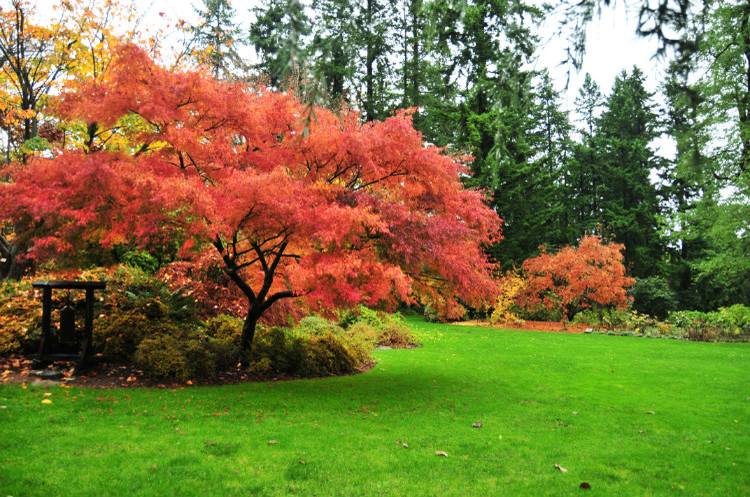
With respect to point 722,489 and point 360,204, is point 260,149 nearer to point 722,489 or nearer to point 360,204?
point 360,204

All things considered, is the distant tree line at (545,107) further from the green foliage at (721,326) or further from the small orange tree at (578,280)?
the small orange tree at (578,280)

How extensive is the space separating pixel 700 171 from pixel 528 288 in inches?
714

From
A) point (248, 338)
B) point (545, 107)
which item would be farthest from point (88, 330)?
point (545, 107)

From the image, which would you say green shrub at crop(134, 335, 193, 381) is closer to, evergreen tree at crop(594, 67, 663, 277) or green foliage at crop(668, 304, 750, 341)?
green foliage at crop(668, 304, 750, 341)

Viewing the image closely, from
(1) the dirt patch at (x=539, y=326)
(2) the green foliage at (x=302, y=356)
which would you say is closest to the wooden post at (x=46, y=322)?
(2) the green foliage at (x=302, y=356)

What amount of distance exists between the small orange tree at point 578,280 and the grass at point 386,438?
10.5 m

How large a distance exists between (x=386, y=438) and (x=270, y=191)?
329cm

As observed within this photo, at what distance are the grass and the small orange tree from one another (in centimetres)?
1048

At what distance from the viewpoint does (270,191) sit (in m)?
6.58

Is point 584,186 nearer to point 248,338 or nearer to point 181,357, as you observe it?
point 248,338

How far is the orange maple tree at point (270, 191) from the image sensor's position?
6.72 m

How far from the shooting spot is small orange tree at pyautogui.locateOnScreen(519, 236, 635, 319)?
64.3 ft

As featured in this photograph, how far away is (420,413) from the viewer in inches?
260

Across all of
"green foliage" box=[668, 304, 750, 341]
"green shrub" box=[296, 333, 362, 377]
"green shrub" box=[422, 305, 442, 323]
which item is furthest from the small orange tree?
"green shrub" box=[296, 333, 362, 377]
